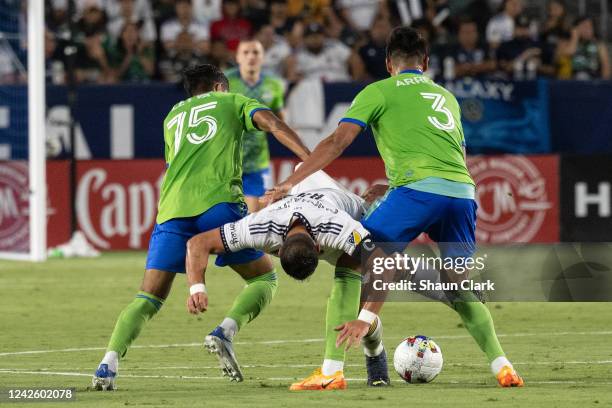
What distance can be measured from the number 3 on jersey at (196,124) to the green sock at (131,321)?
0.93 metres

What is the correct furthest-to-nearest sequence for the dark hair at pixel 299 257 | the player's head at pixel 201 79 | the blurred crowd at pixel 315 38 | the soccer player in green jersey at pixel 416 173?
the blurred crowd at pixel 315 38 → the player's head at pixel 201 79 → the soccer player in green jersey at pixel 416 173 → the dark hair at pixel 299 257

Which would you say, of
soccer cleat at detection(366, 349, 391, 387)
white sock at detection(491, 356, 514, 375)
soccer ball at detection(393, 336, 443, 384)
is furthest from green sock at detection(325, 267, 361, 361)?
white sock at detection(491, 356, 514, 375)

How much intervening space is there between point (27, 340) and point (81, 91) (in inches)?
375

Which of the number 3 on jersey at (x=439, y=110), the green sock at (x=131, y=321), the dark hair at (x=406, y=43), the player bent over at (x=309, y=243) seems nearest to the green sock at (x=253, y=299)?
the player bent over at (x=309, y=243)

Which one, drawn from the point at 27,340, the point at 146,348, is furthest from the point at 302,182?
the point at 27,340

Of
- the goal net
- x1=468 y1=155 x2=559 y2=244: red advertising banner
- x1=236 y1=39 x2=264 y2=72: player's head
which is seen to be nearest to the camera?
x1=236 y1=39 x2=264 y2=72: player's head

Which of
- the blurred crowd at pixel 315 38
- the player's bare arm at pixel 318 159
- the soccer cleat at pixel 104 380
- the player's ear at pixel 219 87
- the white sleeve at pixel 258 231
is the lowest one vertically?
the soccer cleat at pixel 104 380

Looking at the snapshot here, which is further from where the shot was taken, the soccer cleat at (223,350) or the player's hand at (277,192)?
the soccer cleat at (223,350)

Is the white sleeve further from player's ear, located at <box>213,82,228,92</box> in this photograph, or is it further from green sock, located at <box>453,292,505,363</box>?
player's ear, located at <box>213,82,228,92</box>

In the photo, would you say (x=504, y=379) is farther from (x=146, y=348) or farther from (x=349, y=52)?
(x=349, y=52)

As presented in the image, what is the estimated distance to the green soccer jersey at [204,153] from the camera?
9.34 metres

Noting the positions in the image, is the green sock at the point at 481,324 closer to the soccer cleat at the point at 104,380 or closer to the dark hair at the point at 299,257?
the dark hair at the point at 299,257

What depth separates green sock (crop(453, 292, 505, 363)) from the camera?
8.82 meters

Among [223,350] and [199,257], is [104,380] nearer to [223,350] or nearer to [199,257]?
[223,350]
